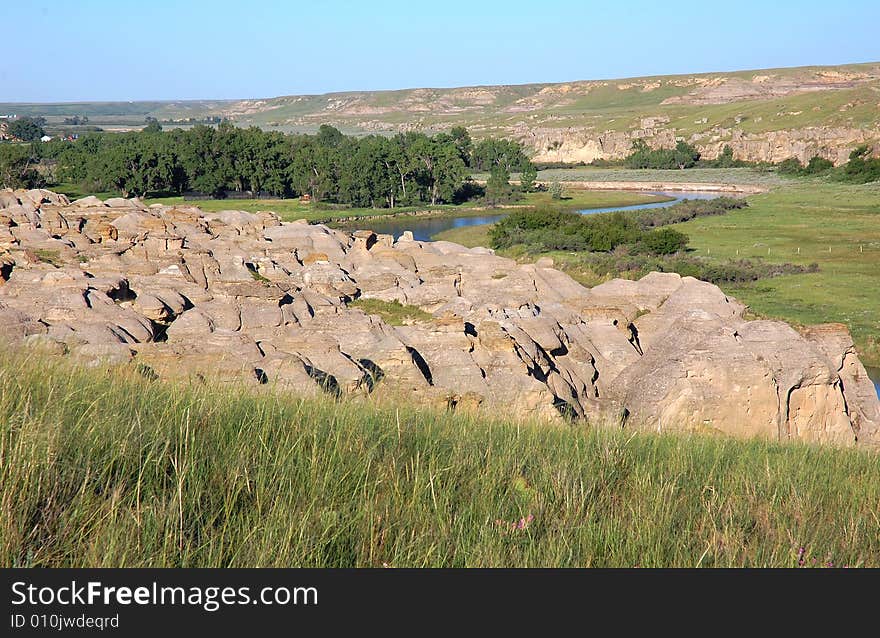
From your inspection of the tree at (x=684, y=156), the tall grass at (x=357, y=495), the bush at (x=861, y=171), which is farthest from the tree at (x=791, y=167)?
the tall grass at (x=357, y=495)

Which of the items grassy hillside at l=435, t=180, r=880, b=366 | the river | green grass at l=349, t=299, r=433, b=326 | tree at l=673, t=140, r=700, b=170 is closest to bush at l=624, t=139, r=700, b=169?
tree at l=673, t=140, r=700, b=170

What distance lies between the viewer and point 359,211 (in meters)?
84.6

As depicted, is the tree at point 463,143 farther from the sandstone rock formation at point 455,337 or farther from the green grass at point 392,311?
the green grass at point 392,311

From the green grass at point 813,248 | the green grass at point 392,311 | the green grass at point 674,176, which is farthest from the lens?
the green grass at point 674,176

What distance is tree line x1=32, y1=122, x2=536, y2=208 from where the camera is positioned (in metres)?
89.4

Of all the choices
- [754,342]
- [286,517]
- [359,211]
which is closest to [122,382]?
[286,517]

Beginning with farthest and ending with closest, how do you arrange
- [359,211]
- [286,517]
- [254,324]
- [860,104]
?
[860,104] → [359,211] → [254,324] → [286,517]

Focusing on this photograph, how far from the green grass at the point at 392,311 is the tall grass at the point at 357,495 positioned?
1928 cm

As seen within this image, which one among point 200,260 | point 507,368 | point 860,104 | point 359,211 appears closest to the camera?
point 507,368

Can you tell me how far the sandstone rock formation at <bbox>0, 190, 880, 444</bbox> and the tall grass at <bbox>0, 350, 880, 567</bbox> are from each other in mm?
2513

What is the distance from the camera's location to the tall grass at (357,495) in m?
4.20

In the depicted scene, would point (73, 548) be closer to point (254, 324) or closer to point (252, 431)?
point (252, 431)

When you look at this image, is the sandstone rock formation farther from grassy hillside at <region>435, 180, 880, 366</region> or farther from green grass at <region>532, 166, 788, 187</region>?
green grass at <region>532, 166, 788, 187</region>

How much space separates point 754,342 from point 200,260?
65.1ft
